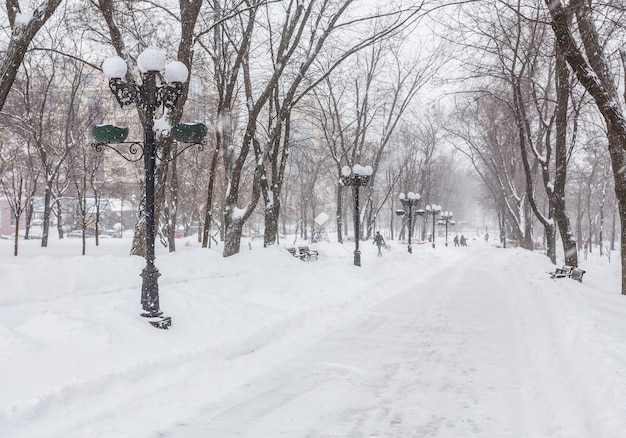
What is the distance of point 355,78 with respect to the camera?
30.1 m

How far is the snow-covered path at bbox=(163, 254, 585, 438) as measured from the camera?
15.0 feet

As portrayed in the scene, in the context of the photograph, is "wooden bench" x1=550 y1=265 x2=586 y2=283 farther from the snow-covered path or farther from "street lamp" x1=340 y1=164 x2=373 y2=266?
the snow-covered path

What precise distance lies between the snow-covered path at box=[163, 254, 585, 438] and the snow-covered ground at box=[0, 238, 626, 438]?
24 millimetres

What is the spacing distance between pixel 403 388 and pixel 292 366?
1.63 meters

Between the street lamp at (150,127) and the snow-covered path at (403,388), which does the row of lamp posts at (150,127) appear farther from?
the snow-covered path at (403,388)

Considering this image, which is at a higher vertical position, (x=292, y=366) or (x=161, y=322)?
(x=161, y=322)

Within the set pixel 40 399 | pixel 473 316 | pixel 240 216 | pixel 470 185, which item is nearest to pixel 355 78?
pixel 240 216

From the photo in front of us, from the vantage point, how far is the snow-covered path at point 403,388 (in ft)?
15.0

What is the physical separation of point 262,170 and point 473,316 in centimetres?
915

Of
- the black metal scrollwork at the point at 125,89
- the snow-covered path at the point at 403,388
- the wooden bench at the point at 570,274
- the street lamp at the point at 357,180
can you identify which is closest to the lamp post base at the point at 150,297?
the snow-covered path at the point at 403,388

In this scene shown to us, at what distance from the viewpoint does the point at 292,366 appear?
663cm

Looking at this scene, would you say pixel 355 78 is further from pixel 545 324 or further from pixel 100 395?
pixel 100 395

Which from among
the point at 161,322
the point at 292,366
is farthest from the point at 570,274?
the point at 161,322

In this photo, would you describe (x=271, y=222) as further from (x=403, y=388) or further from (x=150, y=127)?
(x=403, y=388)
